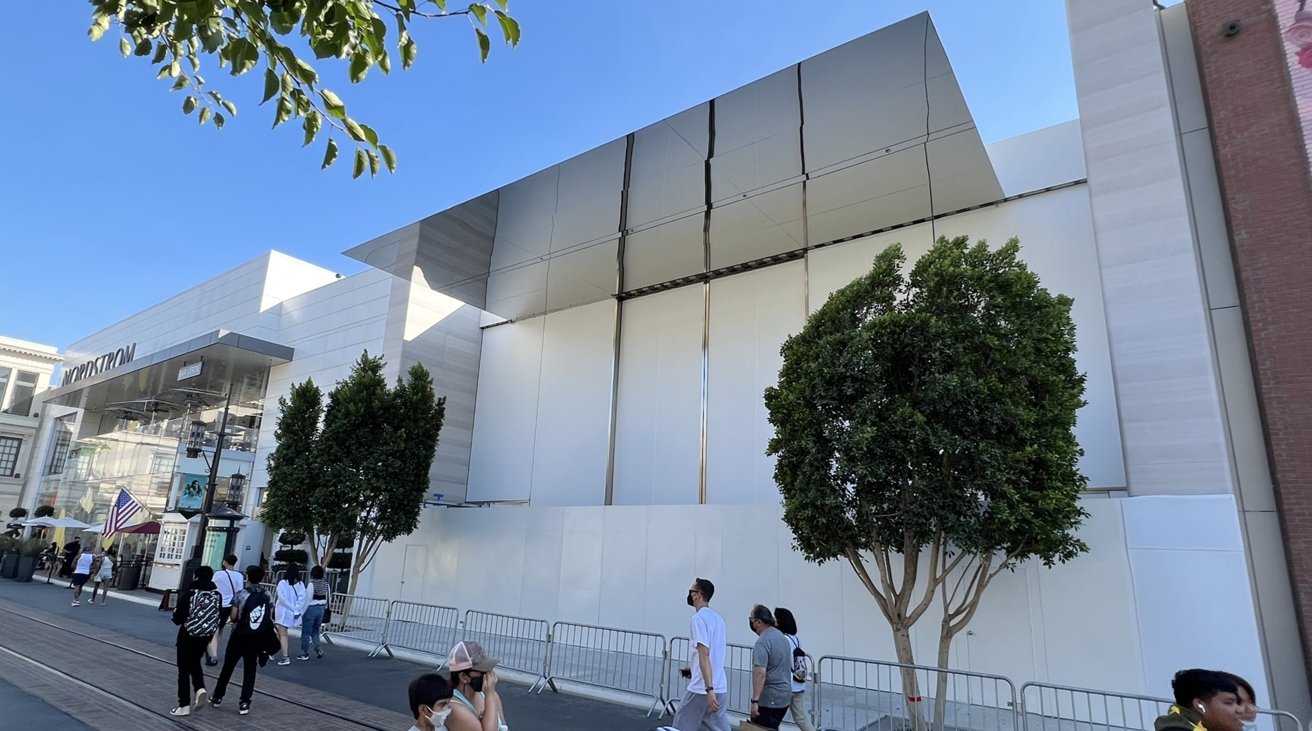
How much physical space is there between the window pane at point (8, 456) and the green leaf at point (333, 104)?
5250 cm

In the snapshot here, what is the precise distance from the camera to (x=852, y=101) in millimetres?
11102

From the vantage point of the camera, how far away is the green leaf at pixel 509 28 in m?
3.60

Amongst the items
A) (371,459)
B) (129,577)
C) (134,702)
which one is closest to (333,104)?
(134,702)

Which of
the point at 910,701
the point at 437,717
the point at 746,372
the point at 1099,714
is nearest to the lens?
the point at 437,717

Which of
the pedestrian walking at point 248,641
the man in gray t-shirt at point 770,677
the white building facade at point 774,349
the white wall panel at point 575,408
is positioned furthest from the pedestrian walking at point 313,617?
the white wall panel at point 575,408

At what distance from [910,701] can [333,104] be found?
845cm

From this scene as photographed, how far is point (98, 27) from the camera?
4.11 metres

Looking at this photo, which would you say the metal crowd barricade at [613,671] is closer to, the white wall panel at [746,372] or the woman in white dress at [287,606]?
the woman in white dress at [287,606]

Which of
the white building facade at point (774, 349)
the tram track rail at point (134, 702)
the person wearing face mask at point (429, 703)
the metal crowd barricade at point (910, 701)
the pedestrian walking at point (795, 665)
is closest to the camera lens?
the person wearing face mask at point (429, 703)

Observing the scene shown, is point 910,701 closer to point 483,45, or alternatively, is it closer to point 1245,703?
point 1245,703

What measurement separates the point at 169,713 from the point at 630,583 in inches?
350

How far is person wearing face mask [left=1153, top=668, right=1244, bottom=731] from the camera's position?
3.29 metres

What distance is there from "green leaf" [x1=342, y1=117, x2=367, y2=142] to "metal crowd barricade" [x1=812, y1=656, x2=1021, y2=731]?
261 inches

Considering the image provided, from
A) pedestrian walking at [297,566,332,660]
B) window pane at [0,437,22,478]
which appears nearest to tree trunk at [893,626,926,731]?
pedestrian walking at [297,566,332,660]
